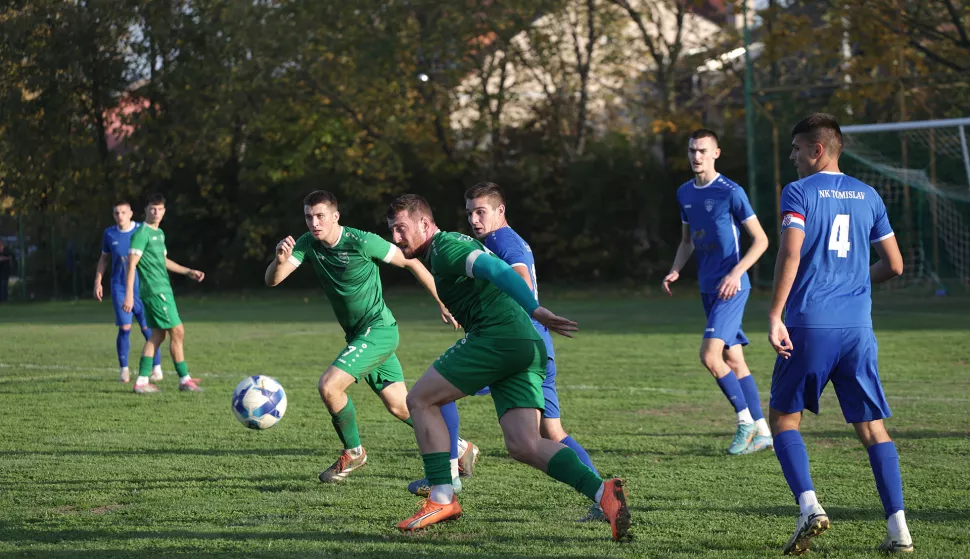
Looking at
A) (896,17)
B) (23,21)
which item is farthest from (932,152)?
(23,21)

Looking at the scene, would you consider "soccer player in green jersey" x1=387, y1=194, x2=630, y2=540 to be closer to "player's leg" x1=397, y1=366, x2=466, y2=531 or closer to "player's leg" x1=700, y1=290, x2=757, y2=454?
"player's leg" x1=397, y1=366, x2=466, y2=531

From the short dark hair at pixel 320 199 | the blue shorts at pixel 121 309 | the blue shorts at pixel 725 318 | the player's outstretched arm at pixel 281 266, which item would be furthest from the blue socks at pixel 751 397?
the blue shorts at pixel 121 309

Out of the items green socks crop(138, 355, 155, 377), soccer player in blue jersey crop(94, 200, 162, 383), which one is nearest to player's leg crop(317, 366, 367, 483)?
green socks crop(138, 355, 155, 377)

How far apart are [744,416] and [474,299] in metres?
2.97

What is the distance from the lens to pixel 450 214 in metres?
Result: 28.8

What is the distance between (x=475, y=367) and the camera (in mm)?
5273

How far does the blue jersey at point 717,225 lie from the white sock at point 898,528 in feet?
10.3

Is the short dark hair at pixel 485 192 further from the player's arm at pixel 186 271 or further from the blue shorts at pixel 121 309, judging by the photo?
the blue shorts at pixel 121 309

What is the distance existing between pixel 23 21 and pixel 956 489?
27.8 metres

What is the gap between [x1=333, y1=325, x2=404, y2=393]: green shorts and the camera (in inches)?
265

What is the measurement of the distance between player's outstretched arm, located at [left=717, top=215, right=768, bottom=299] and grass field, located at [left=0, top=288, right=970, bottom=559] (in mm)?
1079

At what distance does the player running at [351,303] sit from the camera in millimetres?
6730

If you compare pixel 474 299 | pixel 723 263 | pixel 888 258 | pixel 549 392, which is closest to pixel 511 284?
pixel 474 299

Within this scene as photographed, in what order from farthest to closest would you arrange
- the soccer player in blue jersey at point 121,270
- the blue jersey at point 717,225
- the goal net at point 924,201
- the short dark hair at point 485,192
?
the goal net at point 924,201 → the soccer player in blue jersey at point 121,270 → the blue jersey at point 717,225 → the short dark hair at point 485,192
